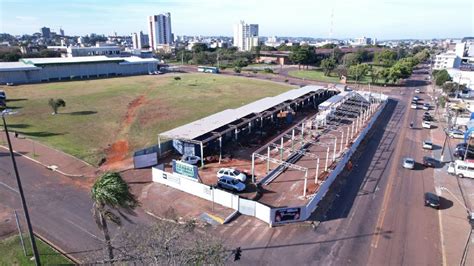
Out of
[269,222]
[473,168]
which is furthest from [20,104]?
[473,168]

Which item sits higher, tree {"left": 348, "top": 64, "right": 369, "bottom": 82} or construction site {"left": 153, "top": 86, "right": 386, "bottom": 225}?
tree {"left": 348, "top": 64, "right": 369, "bottom": 82}

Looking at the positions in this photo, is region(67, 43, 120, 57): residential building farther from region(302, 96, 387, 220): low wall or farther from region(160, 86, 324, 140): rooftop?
region(302, 96, 387, 220): low wall

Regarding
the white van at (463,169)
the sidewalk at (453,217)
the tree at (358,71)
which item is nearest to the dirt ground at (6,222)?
the sidewalk at (453,217)

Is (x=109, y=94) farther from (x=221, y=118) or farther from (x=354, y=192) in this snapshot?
(x=354, y=192)

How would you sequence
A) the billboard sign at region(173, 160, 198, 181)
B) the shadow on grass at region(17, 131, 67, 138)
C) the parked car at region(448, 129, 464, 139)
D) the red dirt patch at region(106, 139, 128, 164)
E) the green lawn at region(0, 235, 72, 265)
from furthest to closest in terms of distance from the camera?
the parked car at region(448, 129, 464, 139)
the shadow on grass at region(17, 131, 67, 138)
the red dirt patch at region(106, 139, 128, 164)
the billboard sign at region(173, 160, 198, 181)
the green lawn at region(0, 235, 72, 265)

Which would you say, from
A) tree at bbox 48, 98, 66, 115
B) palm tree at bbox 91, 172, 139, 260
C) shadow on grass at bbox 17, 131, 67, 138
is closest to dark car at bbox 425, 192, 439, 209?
palm tree at bbox 91, 172, 139, 260

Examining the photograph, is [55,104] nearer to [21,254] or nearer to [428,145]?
[21,254]

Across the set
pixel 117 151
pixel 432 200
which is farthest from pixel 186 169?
pixel 432 200
